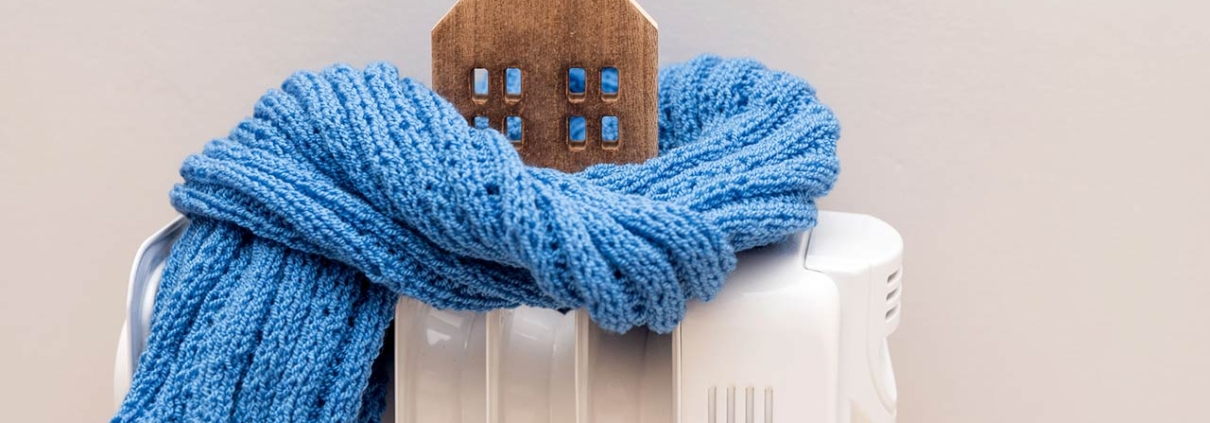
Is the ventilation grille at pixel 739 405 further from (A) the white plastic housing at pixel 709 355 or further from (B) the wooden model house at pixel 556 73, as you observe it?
(B) the wooden model house at pixel 556 73

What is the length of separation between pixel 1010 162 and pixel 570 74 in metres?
0.35

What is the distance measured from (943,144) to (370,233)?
427mm

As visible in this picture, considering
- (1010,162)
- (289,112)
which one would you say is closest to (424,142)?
(289,112)

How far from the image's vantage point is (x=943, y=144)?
757 millimetres

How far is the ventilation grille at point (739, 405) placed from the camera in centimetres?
53

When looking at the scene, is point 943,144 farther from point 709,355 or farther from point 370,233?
point 370,233

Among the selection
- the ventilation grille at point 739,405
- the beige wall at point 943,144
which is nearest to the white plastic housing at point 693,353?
the ventilation grille at point 739,405

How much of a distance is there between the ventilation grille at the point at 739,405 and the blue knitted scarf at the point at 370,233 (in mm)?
49

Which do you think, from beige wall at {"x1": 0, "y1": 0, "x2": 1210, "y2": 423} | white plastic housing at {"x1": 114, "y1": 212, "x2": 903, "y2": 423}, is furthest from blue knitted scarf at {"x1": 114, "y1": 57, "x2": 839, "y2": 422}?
beige wall at {"x1": 0, "y1": 0, "x2": 1210, "y2": 423}

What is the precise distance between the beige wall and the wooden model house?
0.19 metres

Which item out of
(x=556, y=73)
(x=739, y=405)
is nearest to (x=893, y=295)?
(x=739, y=405)

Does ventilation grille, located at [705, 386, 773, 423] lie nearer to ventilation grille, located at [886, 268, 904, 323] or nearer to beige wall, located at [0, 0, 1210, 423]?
ventilation grille, located at [886, 268, 904, 323]

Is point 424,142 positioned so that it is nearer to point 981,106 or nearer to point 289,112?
point 289,112

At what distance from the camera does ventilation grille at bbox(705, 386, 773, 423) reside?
526 mm
